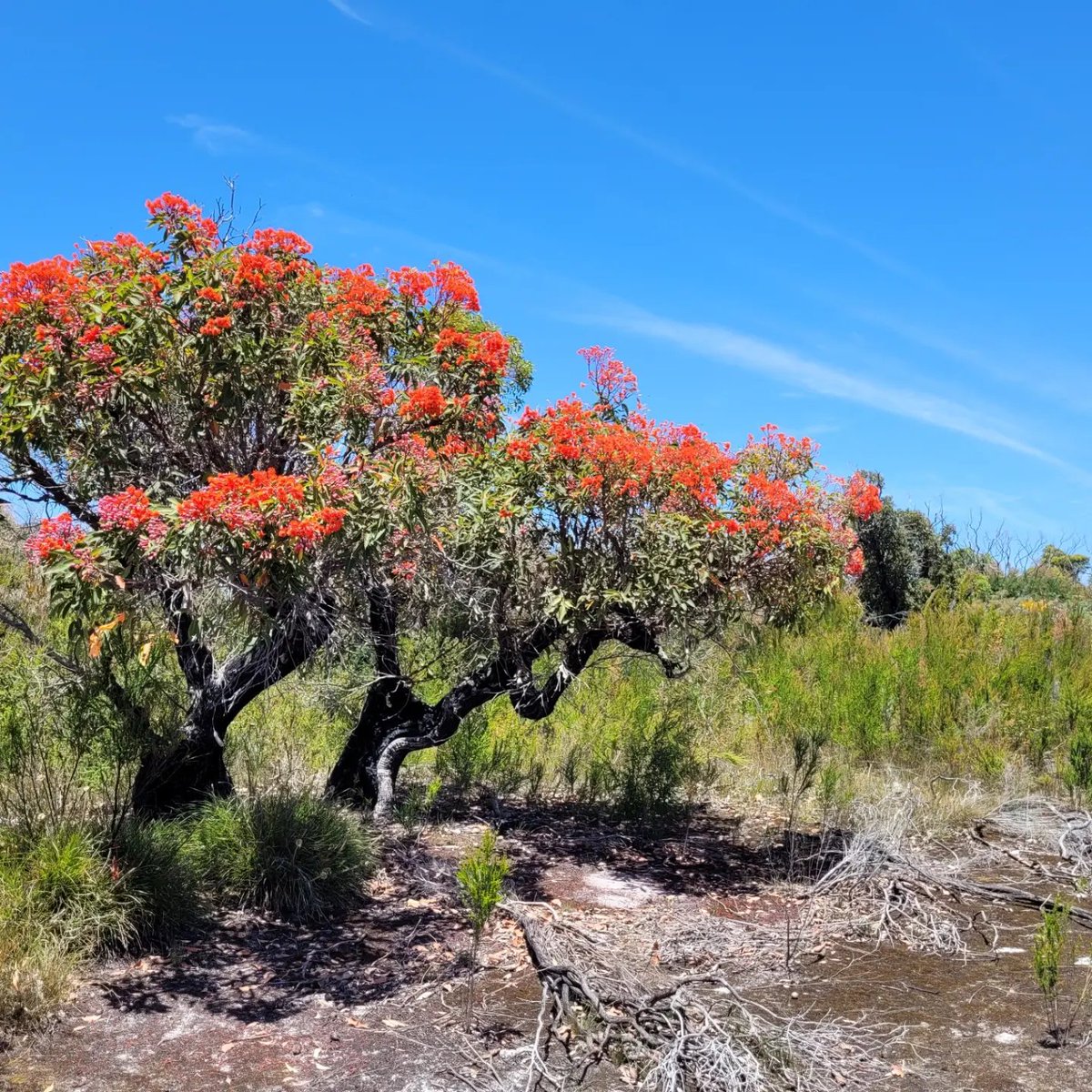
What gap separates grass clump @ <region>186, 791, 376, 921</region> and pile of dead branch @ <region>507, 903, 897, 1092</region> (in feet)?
5.14

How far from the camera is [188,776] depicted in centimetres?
704

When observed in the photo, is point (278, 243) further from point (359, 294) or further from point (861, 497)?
point (861, 497)

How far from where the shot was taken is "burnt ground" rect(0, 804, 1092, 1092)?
4.54 metres

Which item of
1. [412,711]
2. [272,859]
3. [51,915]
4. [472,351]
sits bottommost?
[51,915]

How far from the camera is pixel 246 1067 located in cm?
457

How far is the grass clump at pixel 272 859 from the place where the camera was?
6297 millimetres

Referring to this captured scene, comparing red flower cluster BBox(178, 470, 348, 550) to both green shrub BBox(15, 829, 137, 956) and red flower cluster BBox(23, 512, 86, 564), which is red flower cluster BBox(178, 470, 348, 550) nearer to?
red flower cluster BBox(23, 512, 86, 564)

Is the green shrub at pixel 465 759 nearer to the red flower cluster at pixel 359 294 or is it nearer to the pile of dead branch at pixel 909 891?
the pile of dead branch at pixel 909 891

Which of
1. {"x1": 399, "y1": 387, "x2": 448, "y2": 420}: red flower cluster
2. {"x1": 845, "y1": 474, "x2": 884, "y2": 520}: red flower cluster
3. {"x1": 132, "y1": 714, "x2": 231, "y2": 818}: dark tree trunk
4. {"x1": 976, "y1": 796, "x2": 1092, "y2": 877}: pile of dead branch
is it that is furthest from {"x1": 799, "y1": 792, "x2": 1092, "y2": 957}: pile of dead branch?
{"x1": 132, "y1": 714, "x2": 231, "y2": 818}: dark tree trunk

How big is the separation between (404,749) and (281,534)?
3868 millimetres

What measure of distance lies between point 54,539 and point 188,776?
2.73 metres

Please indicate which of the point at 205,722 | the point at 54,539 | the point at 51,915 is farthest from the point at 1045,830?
the point at 54,539

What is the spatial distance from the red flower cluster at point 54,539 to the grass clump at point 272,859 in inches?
86.3

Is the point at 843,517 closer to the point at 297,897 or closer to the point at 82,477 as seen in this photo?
the point at 297,897
